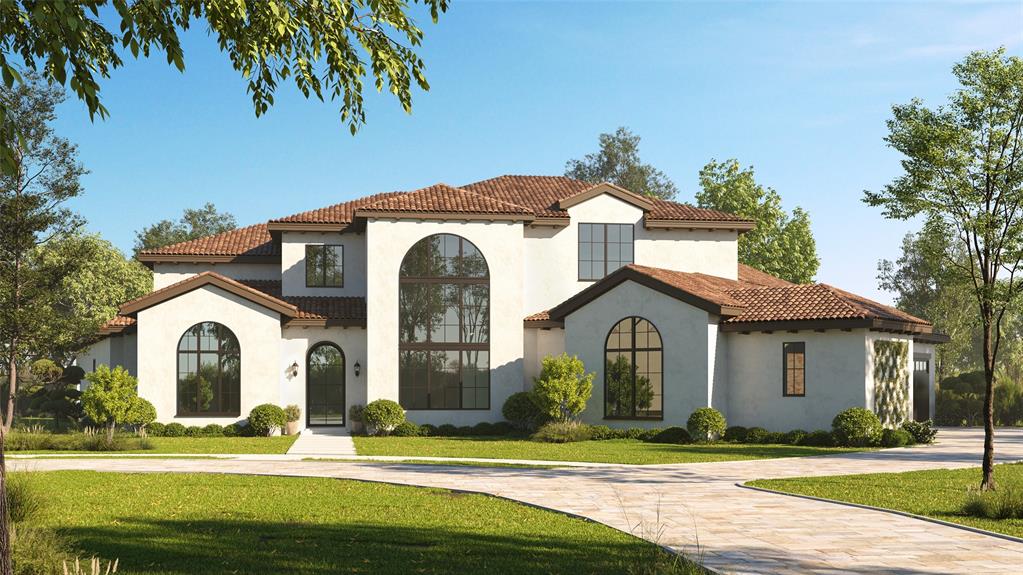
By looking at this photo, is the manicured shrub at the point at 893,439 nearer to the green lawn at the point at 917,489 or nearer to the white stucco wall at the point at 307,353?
the green lawn at the point at 917,489

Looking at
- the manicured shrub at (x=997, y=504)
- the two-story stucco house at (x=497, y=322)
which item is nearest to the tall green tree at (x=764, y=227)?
the two-story stucco house at (x=497, y=322)

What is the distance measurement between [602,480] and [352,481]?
441cm

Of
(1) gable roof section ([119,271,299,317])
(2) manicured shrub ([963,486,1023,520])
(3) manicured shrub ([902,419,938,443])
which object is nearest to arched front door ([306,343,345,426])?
(1) gable roof section ([119,271,299,317])

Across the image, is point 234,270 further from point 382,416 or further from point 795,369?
point 795,369

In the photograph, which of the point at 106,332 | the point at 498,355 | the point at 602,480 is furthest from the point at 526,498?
the point at 106,332

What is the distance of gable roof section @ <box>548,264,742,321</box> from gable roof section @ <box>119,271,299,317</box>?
890 cm

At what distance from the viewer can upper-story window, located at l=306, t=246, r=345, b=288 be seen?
35.0m

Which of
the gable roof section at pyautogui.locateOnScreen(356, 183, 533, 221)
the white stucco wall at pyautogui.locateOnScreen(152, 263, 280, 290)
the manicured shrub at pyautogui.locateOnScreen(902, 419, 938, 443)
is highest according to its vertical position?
the gable roof section at pyautogui.locateOnScreen(356, 183, 533, 221)

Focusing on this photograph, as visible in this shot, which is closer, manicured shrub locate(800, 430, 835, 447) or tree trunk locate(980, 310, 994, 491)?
tree trunk locate(980, 310, 994, 491)

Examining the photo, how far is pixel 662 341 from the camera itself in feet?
98.2

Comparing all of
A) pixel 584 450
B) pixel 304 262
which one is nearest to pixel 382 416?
pixel 304 262

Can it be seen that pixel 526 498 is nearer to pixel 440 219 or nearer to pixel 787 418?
pixel 787 418

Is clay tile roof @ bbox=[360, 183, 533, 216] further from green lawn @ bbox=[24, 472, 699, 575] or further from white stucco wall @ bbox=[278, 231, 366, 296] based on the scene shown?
green lawn @ bbox=[24, 472, 699, 575]

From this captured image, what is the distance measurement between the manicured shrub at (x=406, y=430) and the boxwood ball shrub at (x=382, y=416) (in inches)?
4.6
